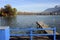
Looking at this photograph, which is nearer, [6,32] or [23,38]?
[6,32]

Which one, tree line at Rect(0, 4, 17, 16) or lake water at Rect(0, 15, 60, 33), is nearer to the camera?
lake water at Rect(0, 15, 60, 33)

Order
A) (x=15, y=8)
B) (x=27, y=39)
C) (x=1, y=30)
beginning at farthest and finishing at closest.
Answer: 1. (x=15, y=8)
2. (x=27, y=39)
3. (x=1, y=30)

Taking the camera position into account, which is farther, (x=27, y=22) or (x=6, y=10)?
(x=27, y=22)

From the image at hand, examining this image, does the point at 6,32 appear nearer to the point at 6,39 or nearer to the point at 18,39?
the point at 6,39

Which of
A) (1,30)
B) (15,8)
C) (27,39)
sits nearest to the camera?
(1,30)

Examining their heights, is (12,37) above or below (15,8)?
below

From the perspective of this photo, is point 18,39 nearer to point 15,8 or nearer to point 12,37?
point 12,37

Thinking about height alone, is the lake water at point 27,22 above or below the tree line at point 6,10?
below

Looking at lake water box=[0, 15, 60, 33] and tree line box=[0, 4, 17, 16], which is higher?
tree line box=[0, 4, 17, 16]

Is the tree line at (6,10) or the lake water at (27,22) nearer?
the lake water at (27,22)

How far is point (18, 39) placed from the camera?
368 inches

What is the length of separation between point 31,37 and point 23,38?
0.72 metres

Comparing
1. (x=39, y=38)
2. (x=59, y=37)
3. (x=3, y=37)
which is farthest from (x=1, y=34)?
(x=59, y=37)

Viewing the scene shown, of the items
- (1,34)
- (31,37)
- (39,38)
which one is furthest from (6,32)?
(39,38)
